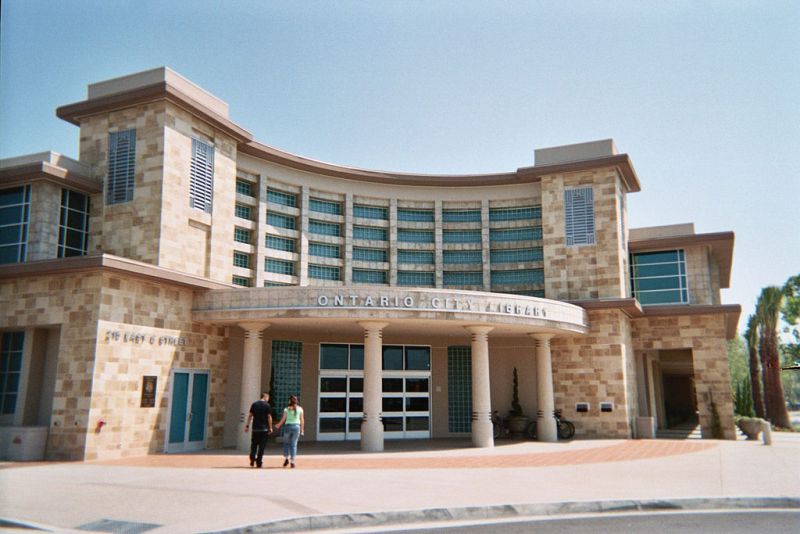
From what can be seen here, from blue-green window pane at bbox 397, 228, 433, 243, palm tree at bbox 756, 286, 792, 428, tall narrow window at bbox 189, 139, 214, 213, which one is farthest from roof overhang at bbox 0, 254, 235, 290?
palm tree at bbox 756, 286, 792, 428

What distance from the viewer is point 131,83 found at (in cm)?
2569

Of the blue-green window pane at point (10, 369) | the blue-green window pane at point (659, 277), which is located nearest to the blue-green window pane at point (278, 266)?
the blue-green window pane at point (10, 369)

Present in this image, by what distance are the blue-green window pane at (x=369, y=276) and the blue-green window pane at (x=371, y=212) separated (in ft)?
9.76

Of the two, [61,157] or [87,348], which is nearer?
[87,348]

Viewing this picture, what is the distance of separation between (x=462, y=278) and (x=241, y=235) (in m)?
12.3

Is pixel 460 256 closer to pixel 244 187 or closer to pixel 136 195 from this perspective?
pixel 244 187

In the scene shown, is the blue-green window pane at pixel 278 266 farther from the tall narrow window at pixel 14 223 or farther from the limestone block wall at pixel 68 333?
the limestone block wall at pixel 68 333

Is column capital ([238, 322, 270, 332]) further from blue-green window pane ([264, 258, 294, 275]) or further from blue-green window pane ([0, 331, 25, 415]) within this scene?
blue-green window pane ([264, 258, 294, 275])

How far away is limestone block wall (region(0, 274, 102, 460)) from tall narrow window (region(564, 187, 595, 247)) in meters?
22.0

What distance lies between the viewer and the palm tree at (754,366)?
152 ft

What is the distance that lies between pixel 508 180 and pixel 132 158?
19051 mm

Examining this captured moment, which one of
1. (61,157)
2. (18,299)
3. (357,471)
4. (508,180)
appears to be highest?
(508,180)

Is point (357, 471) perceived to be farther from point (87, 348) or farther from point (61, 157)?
point (61, 157)

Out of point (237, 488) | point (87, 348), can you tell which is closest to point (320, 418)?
point (87, 348)
